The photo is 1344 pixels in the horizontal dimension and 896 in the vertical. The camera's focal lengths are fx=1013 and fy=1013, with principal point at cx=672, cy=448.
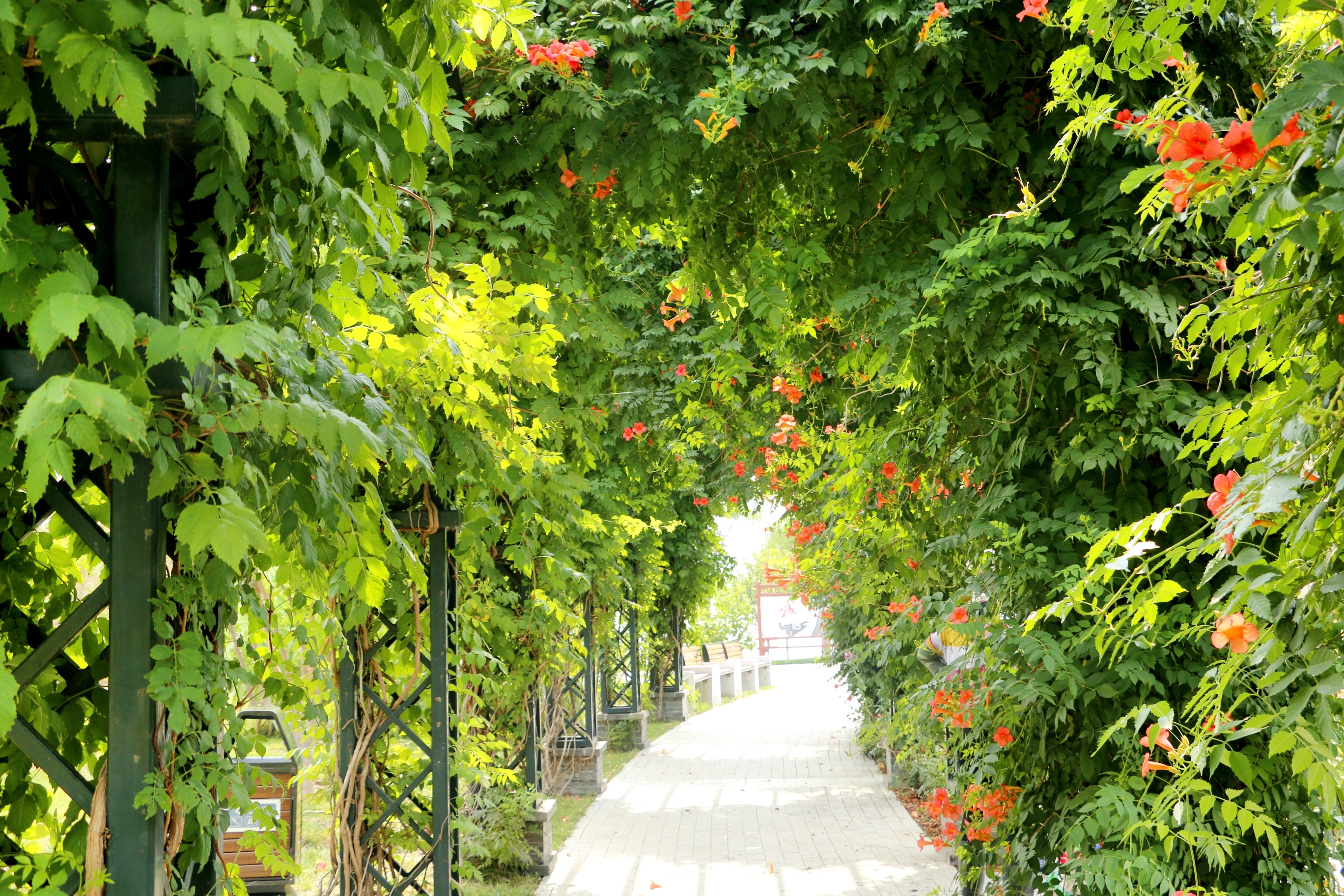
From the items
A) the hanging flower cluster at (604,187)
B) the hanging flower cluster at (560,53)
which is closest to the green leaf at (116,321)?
the hanging flower cluster at (560,53)

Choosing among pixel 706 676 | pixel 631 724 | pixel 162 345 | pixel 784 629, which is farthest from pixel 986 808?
pixel 784 629

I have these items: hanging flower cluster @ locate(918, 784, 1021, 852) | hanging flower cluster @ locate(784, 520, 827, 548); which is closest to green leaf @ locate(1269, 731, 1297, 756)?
hanging flower cluster @ locate(918, 784, 1021, 852)

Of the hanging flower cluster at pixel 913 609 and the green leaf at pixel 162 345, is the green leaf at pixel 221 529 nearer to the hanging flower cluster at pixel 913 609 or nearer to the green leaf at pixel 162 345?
the green leaf at pixel 162 345

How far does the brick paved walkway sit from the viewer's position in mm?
7414

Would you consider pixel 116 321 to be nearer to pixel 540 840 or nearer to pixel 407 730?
pixel 407 730

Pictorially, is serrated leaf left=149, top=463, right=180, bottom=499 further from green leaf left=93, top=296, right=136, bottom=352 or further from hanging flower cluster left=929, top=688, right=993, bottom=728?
hanging flower cluster left=929, top=688, right=993, bottom=728

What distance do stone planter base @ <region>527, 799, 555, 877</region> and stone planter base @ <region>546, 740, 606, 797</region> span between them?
3.10 meters

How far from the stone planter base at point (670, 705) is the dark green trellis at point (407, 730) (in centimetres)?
1391

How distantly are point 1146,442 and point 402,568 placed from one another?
2562 millimetres

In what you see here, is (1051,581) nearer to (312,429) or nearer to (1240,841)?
(1240,841)

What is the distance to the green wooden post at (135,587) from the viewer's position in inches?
57.2

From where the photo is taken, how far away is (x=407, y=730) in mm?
3684

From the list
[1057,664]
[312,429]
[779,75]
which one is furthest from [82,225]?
[1057,664]

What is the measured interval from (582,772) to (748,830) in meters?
2.43
